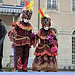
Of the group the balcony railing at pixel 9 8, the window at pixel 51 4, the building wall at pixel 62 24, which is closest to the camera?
the balcony railing at pixel 9 8

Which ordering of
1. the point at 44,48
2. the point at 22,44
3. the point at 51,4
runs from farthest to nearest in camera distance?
the point at 51,4
the point at 44,48
the point at 22,44

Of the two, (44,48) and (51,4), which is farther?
(51,4)

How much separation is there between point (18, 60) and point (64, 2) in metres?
11.0

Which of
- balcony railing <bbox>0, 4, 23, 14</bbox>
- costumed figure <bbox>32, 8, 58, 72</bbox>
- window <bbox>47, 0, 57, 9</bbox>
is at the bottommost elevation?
costumed figure <bbox>32, 8, 58, 72</bbox>

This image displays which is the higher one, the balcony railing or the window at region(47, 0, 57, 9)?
the window at region(47, 0, 57, 9)

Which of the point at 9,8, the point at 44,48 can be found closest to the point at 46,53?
the point at 44,48

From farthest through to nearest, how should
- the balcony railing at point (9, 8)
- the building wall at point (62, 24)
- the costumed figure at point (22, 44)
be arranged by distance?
the building wall at point (62, 24) → the balcony railing at point (9, 8) → the costumed figure at point (22, 44)

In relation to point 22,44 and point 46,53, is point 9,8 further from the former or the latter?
point 46,53

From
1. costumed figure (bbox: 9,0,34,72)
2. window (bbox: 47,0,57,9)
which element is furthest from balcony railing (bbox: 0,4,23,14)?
costumed figure (bbox: 9,0,34,72)

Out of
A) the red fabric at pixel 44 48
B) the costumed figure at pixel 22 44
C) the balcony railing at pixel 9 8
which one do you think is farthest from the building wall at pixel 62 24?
the costumed figure at pixel 22 44

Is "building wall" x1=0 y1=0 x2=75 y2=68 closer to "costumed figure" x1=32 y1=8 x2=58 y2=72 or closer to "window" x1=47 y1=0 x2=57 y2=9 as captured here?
"window" x1=47 y1=0 x2=57 y2=9

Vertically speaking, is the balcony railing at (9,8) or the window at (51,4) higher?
the window at (51,4)

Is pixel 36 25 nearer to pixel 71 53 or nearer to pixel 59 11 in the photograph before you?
pixel 59 11

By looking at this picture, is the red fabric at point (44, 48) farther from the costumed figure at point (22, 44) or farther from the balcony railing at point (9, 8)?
the balcony railing at point (9, 8)
